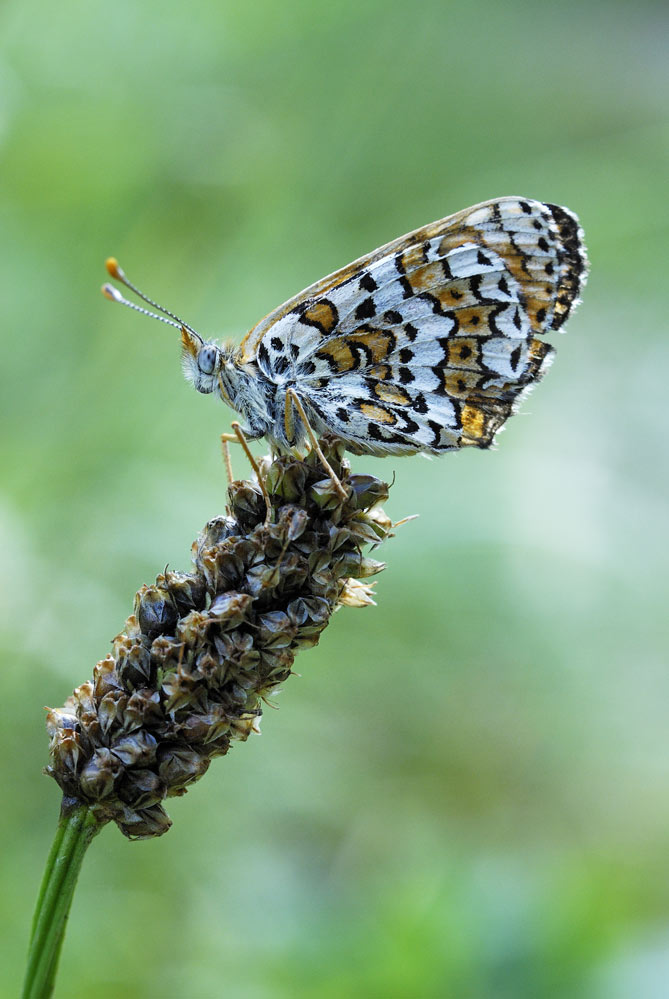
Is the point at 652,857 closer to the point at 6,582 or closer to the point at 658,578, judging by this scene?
the point at 658,578

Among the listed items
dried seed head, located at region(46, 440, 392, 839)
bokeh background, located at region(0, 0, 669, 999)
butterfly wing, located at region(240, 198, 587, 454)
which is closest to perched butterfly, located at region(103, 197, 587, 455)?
butterfly wing, located at region(240, 198, 587, 454)

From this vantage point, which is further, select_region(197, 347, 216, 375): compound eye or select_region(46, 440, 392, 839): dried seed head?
select_region(197, 347, 216, 375): compound eye

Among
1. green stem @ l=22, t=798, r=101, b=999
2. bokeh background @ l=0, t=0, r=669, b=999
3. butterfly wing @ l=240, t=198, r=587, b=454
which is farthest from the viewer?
bokeh background @ l=0, t=0, r=669, b=999

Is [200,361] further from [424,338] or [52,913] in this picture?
[52,913]

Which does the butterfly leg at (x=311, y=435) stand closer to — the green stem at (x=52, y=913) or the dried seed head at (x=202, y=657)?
the dried seed head at (x=202, y=657)

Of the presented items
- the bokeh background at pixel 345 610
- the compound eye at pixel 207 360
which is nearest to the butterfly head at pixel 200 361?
the compound eye at pixel 207 360

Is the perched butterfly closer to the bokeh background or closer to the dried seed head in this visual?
the dried seed head
